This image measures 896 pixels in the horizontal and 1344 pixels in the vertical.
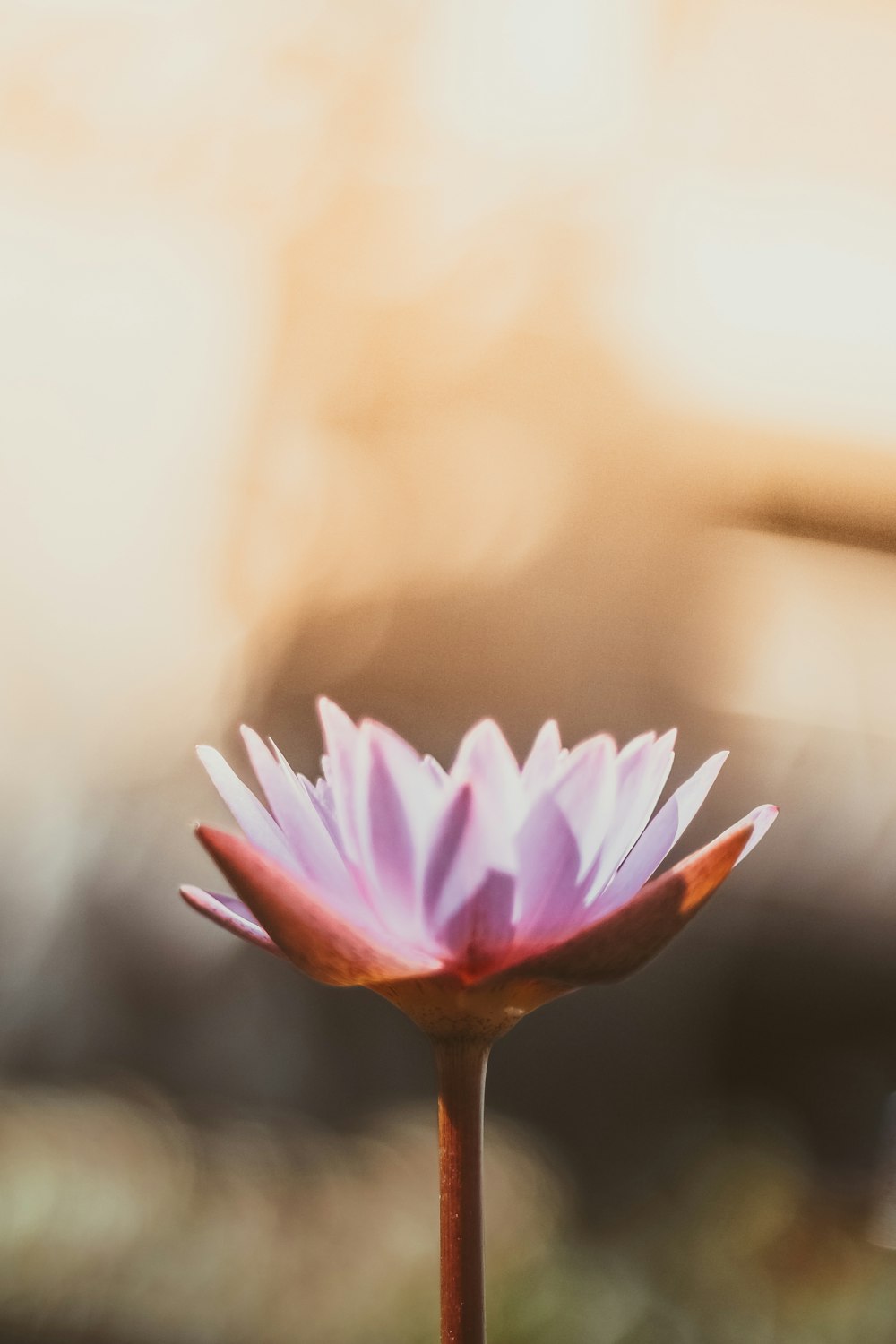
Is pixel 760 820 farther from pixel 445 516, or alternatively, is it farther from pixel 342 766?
pixel 445 516

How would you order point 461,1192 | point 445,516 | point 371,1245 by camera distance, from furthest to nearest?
point 445,516
point 371,1245
point 461,1192

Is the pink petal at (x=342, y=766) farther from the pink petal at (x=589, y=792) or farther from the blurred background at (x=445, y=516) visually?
the blurred background at (x=445, y=516)

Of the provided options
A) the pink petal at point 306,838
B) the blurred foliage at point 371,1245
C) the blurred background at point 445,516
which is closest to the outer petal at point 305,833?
the pink petal at point 306,838

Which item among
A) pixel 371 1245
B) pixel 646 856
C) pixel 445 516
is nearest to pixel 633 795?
pixel 646 856

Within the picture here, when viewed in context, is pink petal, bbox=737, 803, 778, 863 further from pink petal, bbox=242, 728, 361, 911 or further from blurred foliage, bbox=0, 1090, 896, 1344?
blurred foliage, bbox=0, 1090, 896, 1344

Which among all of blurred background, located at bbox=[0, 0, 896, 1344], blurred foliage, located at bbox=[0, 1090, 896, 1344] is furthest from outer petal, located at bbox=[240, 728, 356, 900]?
blurred background, located at bbox=[0, 0, 896, 1344]

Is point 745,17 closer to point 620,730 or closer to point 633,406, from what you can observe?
point 633,406
